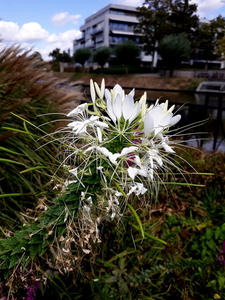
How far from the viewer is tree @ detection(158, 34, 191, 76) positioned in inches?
1050

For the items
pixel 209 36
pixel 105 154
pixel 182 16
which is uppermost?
pixel 182 16

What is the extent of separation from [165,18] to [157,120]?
32.1 metres

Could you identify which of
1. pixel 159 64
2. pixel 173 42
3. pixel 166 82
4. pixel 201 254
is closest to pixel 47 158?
pixel 201 254

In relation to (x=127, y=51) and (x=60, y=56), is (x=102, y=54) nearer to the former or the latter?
(x=127, y=51)

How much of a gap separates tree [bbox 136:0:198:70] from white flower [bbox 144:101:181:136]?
3113 centimetres

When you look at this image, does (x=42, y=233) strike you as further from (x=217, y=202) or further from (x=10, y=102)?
(x=217, y=202)

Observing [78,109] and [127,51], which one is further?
[127,51]

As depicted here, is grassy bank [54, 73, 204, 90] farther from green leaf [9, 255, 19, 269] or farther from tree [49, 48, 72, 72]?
tree [49, 48, 72, 72]

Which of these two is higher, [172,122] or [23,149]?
[172,122]

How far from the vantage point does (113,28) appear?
5384 cm

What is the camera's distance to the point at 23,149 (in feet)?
5.48

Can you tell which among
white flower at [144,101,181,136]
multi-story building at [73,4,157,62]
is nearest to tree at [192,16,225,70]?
multi-story building at [73,4,157,62]

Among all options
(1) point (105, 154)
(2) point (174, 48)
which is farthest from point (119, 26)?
(1) point (105, 154)

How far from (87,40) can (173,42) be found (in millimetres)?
41113
